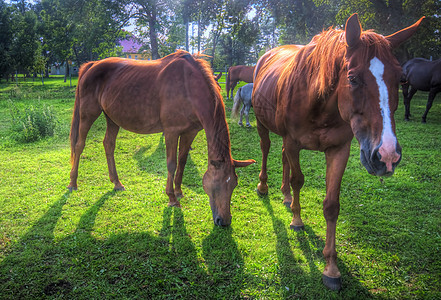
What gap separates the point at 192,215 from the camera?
4031 mm

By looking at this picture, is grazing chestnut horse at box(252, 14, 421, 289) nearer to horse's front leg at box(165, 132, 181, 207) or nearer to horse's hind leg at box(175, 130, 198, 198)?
horse's hind leg at box(175, 130, 198, 198)

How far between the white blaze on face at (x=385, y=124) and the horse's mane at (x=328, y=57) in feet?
0.31

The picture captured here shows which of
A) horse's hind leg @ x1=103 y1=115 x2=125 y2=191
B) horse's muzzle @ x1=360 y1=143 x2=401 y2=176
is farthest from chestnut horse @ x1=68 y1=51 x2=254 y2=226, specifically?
horse's muzzle @ x1=360 y1=143 x2=401 y2=176

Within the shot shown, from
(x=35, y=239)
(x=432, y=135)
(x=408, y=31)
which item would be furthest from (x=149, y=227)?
(x=432, y=135)

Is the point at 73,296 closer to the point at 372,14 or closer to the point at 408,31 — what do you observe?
the point at 408,31

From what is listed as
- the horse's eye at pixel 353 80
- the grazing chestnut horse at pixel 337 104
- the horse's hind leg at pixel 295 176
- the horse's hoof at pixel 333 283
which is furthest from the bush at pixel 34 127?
the horse's eye at pixel 353 80

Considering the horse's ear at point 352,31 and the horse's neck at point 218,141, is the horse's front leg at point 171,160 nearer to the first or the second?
the horse's neck at point 218,141

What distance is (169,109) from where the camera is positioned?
3.92 metres

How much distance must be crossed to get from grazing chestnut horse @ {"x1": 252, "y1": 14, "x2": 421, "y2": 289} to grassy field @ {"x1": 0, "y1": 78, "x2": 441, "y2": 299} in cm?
45

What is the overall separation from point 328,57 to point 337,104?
40 cm

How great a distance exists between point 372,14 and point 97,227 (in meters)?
14.4

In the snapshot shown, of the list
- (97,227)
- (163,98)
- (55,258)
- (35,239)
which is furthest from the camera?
(163,98)

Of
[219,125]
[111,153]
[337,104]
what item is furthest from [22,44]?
[337,104]

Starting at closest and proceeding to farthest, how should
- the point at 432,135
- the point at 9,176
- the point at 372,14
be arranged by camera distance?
the point at 9,176 → the point at 432,135 → the point at 372,14
